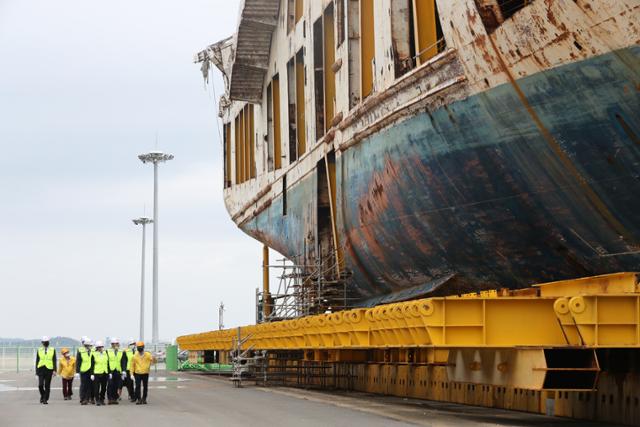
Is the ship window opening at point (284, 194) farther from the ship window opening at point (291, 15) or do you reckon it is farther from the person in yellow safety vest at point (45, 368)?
the person in yellow safety vest at point (45, 368)

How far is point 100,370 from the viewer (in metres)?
20.5

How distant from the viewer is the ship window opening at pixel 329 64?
87.0ft

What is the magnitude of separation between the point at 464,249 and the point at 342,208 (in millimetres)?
6538

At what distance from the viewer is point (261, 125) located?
36.2 meters

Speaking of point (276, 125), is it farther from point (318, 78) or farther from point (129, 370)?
point (129, 370)

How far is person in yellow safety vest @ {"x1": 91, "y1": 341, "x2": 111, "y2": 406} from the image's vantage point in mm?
20297

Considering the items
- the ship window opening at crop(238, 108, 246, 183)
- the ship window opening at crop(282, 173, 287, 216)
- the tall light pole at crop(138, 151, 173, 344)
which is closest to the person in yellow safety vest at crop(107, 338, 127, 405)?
the ship window opening at crop(282, 173, 287, 216)

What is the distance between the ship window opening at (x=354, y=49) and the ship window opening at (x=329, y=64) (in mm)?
2733

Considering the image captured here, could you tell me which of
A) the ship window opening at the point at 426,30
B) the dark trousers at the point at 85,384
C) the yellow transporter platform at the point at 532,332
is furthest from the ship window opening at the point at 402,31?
the dark trousers at the point at 85,384

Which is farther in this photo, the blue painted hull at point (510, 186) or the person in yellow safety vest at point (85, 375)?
the person in yellow safety vest at point (85, 375)

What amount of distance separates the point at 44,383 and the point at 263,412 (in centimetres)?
685

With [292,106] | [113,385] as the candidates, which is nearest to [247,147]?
[292,106]

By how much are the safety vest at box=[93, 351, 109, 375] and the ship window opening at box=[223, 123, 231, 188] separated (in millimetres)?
24200

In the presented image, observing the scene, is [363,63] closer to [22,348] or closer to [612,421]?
[612,421]
